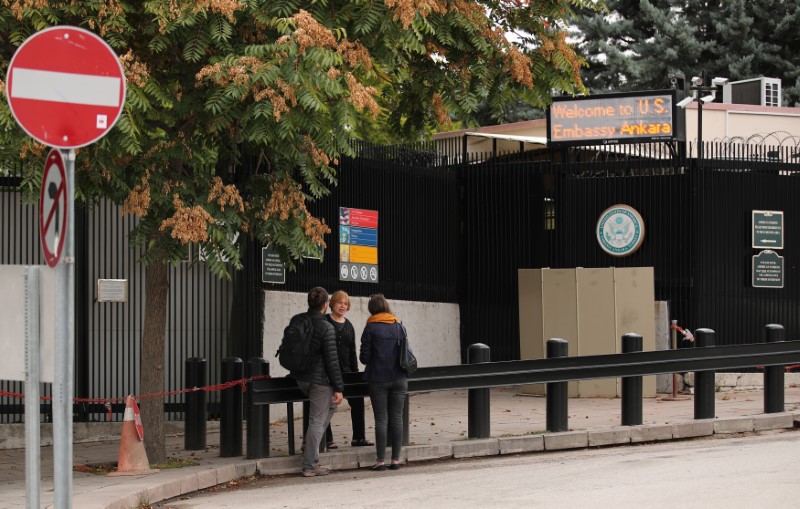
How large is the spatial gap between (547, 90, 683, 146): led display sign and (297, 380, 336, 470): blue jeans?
822 cm

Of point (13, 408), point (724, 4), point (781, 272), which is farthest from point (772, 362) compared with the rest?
point (724, 4)

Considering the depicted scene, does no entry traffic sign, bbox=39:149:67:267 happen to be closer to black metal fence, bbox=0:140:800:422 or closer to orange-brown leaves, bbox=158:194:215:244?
orange-brown leaves, bbox=158:194:215:244

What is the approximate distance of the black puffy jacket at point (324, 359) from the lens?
12750 mm

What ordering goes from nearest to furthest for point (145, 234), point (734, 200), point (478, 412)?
1. point (145, 234)
2. point (478, 412)
3. point (734, 200)

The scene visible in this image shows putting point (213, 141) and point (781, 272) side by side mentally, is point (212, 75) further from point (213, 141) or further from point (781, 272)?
point (781, 272)

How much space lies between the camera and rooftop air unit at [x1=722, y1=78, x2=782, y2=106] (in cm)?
3300

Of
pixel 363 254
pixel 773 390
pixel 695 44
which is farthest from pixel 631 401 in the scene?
pixel 695 44

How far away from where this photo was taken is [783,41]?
4016cm

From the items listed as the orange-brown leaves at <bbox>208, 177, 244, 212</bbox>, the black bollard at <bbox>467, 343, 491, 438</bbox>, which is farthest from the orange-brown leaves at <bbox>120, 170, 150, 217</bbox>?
the black bollard at <bbox>467, 343, 491, 438</bbox>

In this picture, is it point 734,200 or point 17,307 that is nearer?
point 17,307

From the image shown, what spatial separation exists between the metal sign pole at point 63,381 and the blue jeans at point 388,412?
6.57m

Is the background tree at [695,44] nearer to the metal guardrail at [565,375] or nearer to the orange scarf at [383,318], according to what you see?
the metal guardrail at [565,375]

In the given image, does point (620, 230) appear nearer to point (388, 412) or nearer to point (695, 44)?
point (388, 412)

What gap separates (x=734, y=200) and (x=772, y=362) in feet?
13.6
